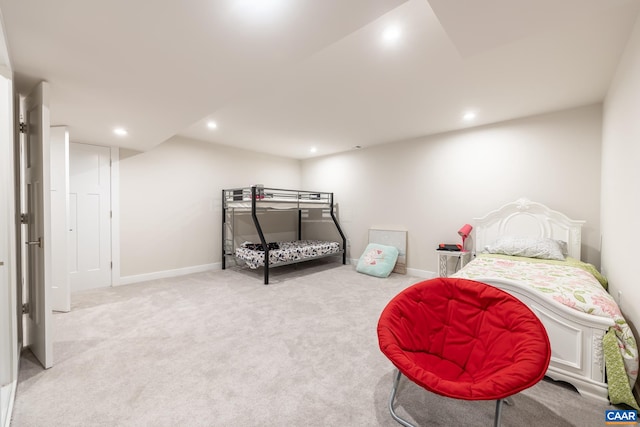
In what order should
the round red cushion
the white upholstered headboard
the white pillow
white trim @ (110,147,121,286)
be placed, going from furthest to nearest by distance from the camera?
white trim @ (110,147,121,286), the white upholstered headboard, the white pillow, the round red cushion

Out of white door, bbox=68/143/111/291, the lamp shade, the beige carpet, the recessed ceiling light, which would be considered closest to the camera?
the beige carpet

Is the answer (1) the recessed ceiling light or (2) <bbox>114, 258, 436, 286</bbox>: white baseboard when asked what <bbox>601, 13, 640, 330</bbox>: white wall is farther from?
(2) <bbox>114, 258, 436, 286</bbox>: white baseboard

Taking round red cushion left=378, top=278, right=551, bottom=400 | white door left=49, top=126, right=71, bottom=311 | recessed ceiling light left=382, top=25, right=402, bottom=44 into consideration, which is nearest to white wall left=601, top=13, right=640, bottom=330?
round red cushion left=378, top=278, right=551, bottom=400

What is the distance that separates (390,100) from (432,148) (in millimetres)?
1743

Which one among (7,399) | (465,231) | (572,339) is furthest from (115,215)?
(572,339)

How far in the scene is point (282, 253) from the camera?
14.2ft

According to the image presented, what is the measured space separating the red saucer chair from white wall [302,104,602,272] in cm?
258

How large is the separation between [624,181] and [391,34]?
2.04m

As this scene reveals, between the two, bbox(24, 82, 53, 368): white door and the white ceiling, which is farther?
bbox(24, 82, 53, 368): white door

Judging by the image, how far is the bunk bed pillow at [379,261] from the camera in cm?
440

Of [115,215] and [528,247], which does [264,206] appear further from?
[528,247]

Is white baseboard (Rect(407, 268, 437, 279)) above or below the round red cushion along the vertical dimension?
below

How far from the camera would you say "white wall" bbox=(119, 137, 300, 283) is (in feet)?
13.1

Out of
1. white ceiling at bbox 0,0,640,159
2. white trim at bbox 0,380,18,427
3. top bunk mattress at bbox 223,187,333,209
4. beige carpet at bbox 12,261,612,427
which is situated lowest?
beige carpet at bbox 12,261,612,427
